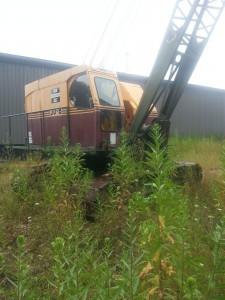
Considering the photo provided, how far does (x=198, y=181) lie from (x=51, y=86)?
159 inches

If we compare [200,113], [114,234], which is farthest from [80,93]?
[200,113]

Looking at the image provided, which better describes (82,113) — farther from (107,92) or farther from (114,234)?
(114,234)

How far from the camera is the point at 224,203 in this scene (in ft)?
15.4

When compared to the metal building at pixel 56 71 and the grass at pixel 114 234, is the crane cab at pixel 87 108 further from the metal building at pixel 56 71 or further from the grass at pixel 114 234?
the metal building at pixel 56 71

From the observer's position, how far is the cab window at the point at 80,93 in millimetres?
7625

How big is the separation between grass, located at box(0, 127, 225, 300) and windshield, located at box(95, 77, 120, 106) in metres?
1.91

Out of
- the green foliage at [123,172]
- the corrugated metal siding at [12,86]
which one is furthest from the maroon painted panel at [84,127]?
the corrugated metal siding at [12,86]

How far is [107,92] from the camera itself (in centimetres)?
780

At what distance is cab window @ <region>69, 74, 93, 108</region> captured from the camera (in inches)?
300

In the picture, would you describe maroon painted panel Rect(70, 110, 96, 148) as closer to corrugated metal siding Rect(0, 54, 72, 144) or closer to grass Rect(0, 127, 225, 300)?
grass Rect(0, 127, 225, 300)

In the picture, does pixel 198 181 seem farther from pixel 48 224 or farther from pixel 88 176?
pixel 48 224

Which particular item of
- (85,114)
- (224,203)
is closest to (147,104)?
(85,114)

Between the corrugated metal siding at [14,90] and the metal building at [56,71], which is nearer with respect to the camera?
the corrugated metal siding at [14,90]

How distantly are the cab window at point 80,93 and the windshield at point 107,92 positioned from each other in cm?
23
